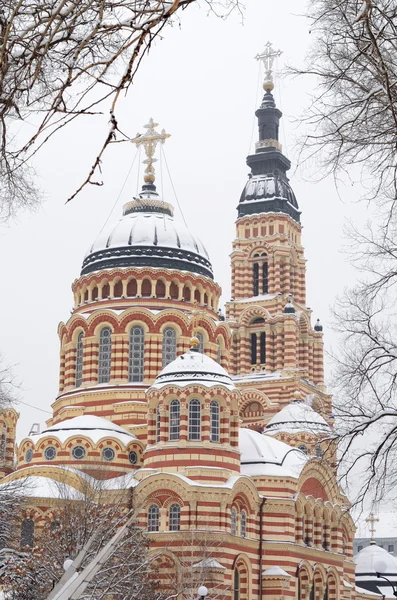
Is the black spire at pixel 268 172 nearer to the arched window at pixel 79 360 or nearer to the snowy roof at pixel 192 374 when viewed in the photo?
the arched window at pixel 79 360

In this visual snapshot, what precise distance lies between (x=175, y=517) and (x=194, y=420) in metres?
3.83

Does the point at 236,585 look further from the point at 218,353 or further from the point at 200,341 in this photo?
the point at 218,353

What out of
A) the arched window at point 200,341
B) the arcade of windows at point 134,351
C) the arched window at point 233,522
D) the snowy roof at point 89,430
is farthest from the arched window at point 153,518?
the arched window at point 200,341

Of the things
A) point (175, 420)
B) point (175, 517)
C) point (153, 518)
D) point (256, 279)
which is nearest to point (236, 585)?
point (175, 517)

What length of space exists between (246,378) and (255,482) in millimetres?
20407

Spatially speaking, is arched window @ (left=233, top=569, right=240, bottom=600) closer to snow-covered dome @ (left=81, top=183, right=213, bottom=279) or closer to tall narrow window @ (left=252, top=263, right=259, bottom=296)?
snow-covered dome @ (left=81, top=183, right=213, bottom=279)

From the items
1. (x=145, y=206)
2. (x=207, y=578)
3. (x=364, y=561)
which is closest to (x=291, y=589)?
(x=207, y=578)

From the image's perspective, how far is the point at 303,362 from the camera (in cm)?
6131

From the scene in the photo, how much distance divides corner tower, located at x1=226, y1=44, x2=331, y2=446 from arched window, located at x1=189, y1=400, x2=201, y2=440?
19.4m

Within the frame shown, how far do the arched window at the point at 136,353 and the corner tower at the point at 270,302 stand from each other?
48.7 ft

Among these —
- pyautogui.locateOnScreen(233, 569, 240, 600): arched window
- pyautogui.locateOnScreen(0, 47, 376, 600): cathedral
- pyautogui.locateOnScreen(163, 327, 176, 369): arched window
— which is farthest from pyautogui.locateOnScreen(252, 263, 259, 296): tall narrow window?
pyautogui.locateOnScreen(233, 569, 240, 600): arched window

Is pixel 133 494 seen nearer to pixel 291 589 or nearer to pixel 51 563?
pixel 291 589

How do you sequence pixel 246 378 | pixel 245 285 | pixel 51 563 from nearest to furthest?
pixel 51 563 → pixel 246 378 → pixel 245 285

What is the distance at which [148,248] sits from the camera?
46.0 metres
